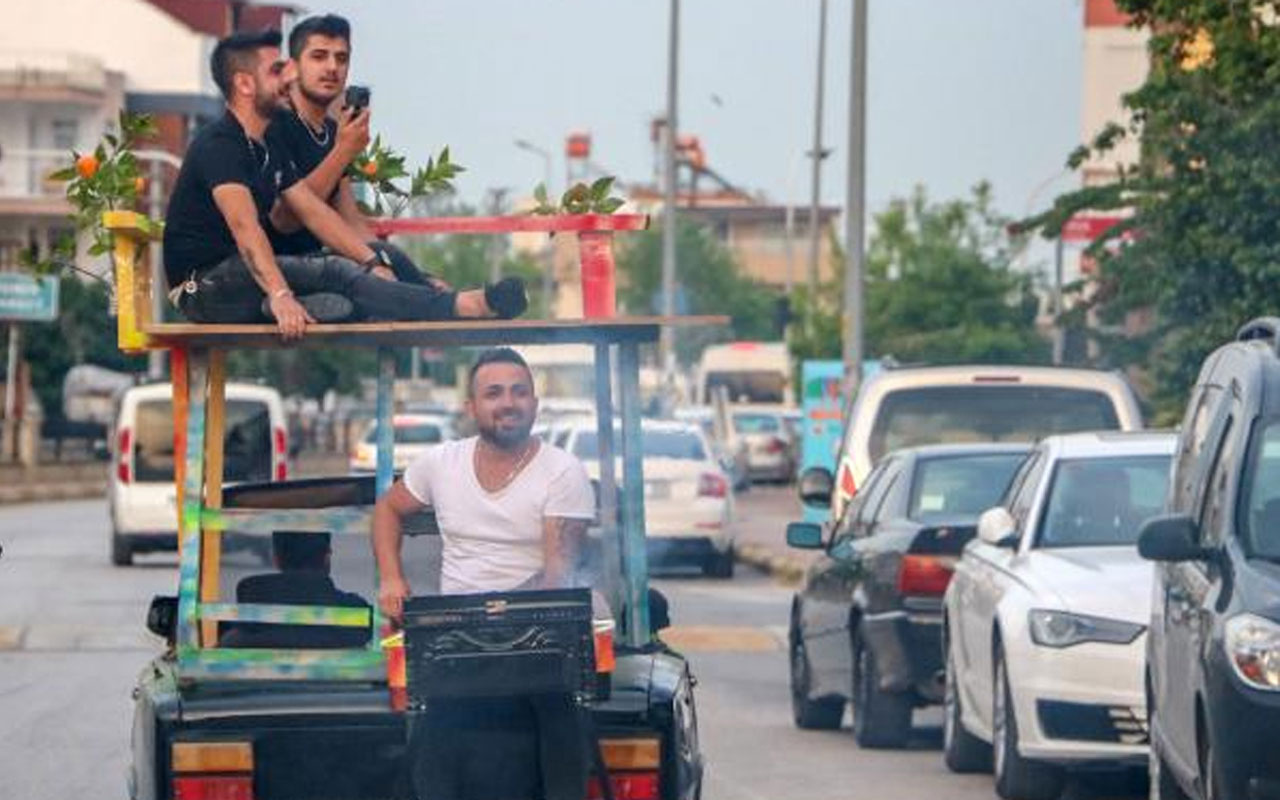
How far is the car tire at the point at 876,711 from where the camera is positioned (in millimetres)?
16016

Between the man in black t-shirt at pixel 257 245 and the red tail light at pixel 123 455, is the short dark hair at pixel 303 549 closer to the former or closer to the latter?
the man in black t-shirt at pixel 257 245

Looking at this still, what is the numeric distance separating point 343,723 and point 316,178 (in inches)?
69.8

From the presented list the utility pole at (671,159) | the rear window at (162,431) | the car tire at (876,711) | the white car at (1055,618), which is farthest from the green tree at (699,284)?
the white car at (1055,618)

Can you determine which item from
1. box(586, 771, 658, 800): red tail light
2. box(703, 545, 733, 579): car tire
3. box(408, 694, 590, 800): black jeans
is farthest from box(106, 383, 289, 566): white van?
box(408, 694, 590, 800): black jeans

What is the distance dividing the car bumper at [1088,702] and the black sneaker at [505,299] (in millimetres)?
4722

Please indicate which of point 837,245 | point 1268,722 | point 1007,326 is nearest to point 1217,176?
point 1268,722

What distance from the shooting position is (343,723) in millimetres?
8641

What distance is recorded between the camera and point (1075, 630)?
13180 mm

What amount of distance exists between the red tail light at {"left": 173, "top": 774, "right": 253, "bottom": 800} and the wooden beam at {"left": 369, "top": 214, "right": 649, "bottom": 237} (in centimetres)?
191

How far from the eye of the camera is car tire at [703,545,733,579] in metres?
33.9

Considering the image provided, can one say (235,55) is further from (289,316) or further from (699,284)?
(699,284)

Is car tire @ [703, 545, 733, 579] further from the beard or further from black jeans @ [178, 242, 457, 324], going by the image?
the beard

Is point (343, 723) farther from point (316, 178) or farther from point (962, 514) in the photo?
point (962, 514)

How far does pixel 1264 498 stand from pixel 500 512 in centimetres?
277
